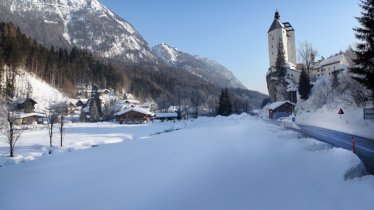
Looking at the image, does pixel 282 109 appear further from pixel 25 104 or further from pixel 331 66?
pixel 25 104

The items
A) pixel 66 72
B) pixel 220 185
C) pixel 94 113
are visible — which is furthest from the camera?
pixel 66 72

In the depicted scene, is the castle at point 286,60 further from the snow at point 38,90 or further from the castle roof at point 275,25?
the snow at point 38,90

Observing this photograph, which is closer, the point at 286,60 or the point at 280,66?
the point at 280,66

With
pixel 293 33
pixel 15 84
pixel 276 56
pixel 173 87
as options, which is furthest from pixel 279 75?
pixel 173 87

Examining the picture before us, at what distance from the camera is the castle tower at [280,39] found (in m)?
110

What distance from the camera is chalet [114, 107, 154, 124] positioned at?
315 feet

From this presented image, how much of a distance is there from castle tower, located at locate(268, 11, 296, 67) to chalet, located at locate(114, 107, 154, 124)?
48111 millimetres

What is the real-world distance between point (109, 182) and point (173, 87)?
607 ft

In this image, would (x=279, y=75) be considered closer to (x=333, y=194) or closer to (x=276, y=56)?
(x=276, y=56)

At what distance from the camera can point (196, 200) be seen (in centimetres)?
922

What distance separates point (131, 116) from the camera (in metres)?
96.9

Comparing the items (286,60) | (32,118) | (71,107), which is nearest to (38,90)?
(71,107)

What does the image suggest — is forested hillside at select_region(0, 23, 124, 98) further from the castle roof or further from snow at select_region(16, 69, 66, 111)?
the castle roof

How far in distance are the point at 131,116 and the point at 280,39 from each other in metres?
56.6
